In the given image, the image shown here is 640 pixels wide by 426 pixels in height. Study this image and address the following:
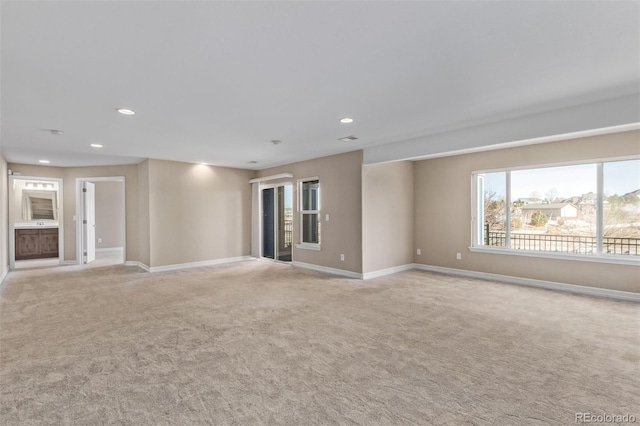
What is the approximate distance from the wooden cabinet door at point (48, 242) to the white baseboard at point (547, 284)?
9.14 m

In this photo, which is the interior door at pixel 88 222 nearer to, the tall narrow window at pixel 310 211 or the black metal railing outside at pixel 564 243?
the tall narrow window at pixel 310 211

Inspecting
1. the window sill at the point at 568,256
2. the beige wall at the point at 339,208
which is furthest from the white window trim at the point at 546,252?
the beige wall at the point at 339,208

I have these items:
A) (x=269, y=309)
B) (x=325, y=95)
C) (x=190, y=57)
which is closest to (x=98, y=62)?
(x=190, y=57)

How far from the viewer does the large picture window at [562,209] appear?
447 cm

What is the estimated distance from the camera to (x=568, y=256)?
4871 mm

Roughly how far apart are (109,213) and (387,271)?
8484 mm

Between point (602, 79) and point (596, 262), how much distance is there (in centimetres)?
317

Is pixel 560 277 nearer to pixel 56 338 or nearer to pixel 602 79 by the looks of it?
pixel 602 79

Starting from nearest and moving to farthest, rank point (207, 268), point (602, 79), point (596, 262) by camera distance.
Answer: point (602, 79), point (596, 262), point (207, 268)

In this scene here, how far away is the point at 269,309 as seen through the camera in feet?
13.0

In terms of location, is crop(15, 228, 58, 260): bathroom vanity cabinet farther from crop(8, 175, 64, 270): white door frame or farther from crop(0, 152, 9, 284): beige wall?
crop(0, 152, 9, 284): beige wall

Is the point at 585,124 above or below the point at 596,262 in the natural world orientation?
above

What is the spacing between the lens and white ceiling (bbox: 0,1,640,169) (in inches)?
69.4

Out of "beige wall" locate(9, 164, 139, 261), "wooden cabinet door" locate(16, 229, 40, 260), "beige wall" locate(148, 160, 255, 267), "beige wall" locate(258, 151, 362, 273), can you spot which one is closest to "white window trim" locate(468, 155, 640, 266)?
"beige wall" locate(258, 151, 362, 273)
